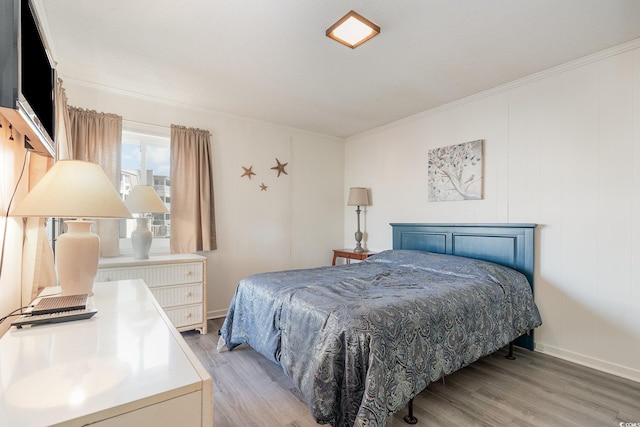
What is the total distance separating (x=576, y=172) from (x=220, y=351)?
339cm

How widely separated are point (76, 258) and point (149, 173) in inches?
86.5

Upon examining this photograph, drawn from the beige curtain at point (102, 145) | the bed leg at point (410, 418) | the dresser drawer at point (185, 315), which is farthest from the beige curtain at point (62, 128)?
the bed leg at point (410, 418)

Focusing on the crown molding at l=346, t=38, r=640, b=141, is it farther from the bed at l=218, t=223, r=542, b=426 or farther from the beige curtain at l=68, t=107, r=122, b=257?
the beige curtain at l=68, t=107, r=122, b=257

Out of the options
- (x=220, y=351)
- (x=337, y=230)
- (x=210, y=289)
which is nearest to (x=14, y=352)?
(x=220, y=351)

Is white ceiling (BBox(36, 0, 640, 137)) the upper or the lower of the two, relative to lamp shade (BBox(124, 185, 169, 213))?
upper

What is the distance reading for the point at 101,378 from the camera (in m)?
→ 0.74

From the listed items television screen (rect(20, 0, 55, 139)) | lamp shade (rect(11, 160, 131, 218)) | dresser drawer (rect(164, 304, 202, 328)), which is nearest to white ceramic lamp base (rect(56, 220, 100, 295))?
lamp shade (rect(11, 160, 131, 218))

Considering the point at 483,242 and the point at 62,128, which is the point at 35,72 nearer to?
the point at 62,128

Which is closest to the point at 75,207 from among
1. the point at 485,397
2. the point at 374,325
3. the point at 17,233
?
the point at 17,233

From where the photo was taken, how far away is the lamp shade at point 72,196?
3.93 feet

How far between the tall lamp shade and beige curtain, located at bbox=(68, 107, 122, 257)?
167 cm

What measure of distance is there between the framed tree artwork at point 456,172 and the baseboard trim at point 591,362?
4.85ft

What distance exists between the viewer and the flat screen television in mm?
804

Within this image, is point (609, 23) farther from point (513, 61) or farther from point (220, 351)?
point (220, 351)
